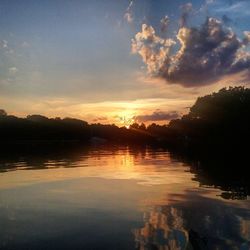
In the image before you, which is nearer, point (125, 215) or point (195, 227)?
point (195, 227)

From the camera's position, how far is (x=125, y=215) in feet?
66.4

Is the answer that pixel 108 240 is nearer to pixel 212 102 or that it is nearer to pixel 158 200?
pixel 158 200

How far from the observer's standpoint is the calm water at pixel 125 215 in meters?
15.2

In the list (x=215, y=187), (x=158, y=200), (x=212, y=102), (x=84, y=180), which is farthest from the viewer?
(x=212, y=102)

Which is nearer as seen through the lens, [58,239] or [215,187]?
[58,239]

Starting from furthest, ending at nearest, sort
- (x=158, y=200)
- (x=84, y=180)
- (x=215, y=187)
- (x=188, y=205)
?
1. (x=84, y=180)
2. (x=215, y=187)
3. (x=158, y=200)
4. (x=188, y=205)

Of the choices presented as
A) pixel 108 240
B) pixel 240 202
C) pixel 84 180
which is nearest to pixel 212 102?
pixel 84 180

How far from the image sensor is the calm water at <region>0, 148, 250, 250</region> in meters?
15.2

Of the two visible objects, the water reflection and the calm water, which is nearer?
the water reflection

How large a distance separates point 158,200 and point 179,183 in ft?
28.7

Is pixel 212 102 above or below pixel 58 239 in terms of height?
above

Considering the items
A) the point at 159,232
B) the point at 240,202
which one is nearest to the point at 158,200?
the point at 240,202

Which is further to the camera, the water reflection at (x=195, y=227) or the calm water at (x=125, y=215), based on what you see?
the calm water at (x=125, y=215)

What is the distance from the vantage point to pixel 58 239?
15703mm
